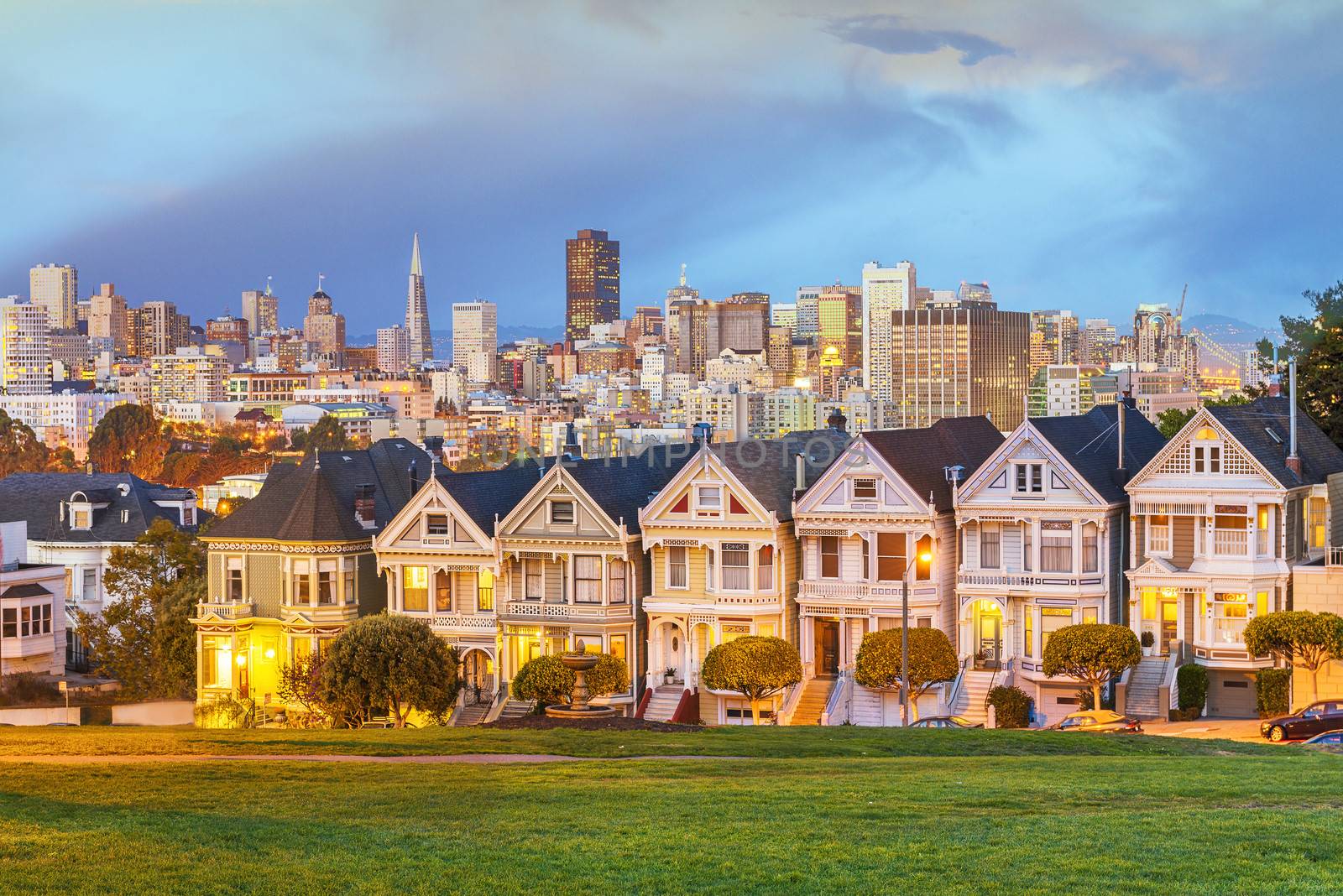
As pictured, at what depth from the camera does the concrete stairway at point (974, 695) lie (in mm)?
49562

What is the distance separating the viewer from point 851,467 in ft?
169

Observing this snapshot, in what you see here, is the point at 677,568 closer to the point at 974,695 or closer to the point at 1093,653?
the point at 974,695

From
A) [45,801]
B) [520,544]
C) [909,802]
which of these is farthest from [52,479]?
[909,802]

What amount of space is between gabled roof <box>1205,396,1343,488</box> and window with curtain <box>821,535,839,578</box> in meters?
10.9

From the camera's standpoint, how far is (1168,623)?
50.0 m

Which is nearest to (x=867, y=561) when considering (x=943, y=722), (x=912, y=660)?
(x=912, y=660)

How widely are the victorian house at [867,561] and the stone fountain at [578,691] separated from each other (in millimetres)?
5686

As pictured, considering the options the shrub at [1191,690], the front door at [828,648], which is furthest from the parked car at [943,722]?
the front door at [828,648]

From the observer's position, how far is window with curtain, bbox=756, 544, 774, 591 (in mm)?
53062

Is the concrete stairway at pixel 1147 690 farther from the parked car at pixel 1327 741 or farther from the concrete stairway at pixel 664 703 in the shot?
the concrete stairway at pixel 664 703

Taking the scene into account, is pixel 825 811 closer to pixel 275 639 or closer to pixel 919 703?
pixel 919 703

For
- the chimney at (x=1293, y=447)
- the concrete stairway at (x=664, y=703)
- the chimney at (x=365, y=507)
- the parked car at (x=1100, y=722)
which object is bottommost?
the concrete stairway at (x=664, y=703)

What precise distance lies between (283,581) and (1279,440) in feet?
99.5

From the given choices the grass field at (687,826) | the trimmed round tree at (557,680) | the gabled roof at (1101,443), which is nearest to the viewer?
the grass field at (687,826)
